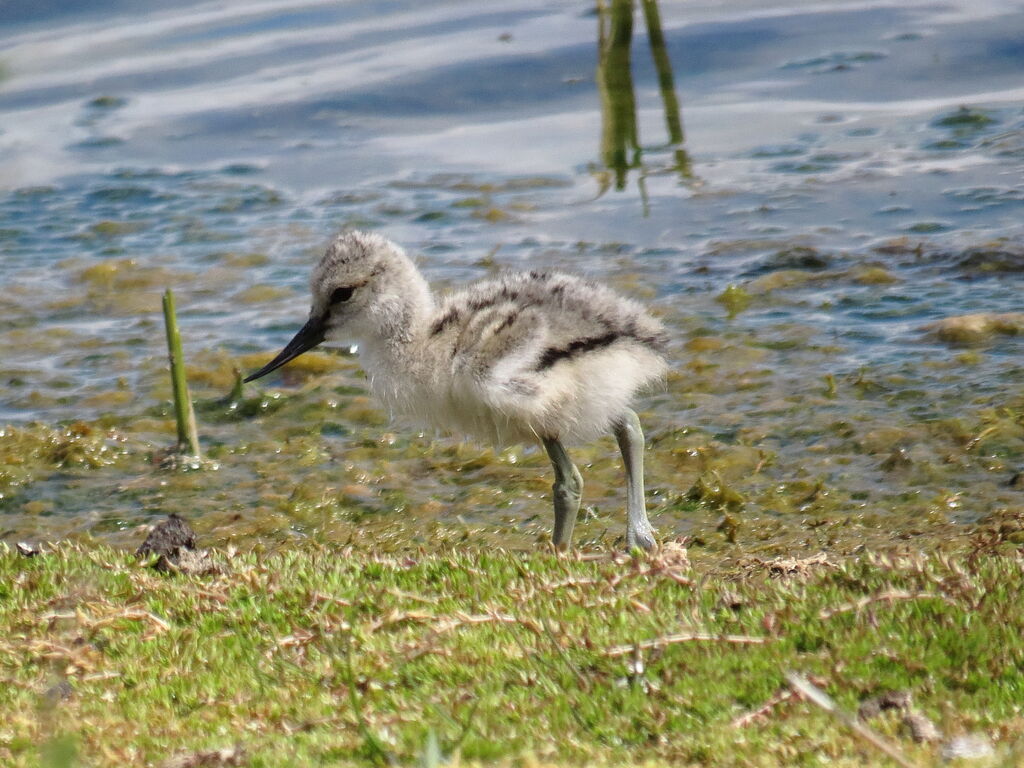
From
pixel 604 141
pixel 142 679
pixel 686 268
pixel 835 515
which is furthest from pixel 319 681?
pixel 604 141

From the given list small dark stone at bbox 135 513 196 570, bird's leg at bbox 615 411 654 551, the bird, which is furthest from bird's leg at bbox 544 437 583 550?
small dark stone at bbox 135 513 196 570

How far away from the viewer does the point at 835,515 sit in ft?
18.1

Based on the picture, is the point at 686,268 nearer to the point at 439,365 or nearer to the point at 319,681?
the point at 439,365

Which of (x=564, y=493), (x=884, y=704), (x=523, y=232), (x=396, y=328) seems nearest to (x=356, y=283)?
(x=396, y=328)

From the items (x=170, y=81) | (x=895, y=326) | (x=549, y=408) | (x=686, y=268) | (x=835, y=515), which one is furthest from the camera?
(x=170, y=81)

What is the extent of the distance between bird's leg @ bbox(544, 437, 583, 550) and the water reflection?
460 cm

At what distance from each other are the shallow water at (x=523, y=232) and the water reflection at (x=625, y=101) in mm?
38

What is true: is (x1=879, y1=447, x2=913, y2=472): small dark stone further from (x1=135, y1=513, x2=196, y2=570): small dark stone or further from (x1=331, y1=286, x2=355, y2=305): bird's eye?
(x1=135, y1=513, x2=196, y2=570): small dark stone

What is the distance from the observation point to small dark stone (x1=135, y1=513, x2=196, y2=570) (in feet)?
15.6

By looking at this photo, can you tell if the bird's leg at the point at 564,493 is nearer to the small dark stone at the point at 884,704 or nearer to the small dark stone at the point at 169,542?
the small dark stone at the point at 169,542

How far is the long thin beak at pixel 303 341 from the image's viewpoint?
5402 mm

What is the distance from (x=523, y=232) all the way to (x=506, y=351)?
4.52 m

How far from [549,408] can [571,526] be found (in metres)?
0.59

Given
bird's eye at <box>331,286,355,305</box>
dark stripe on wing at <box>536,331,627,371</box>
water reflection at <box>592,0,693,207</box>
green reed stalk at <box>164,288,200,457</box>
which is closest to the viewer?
dark stripe on wing at <box>536,331,627,371</box>
